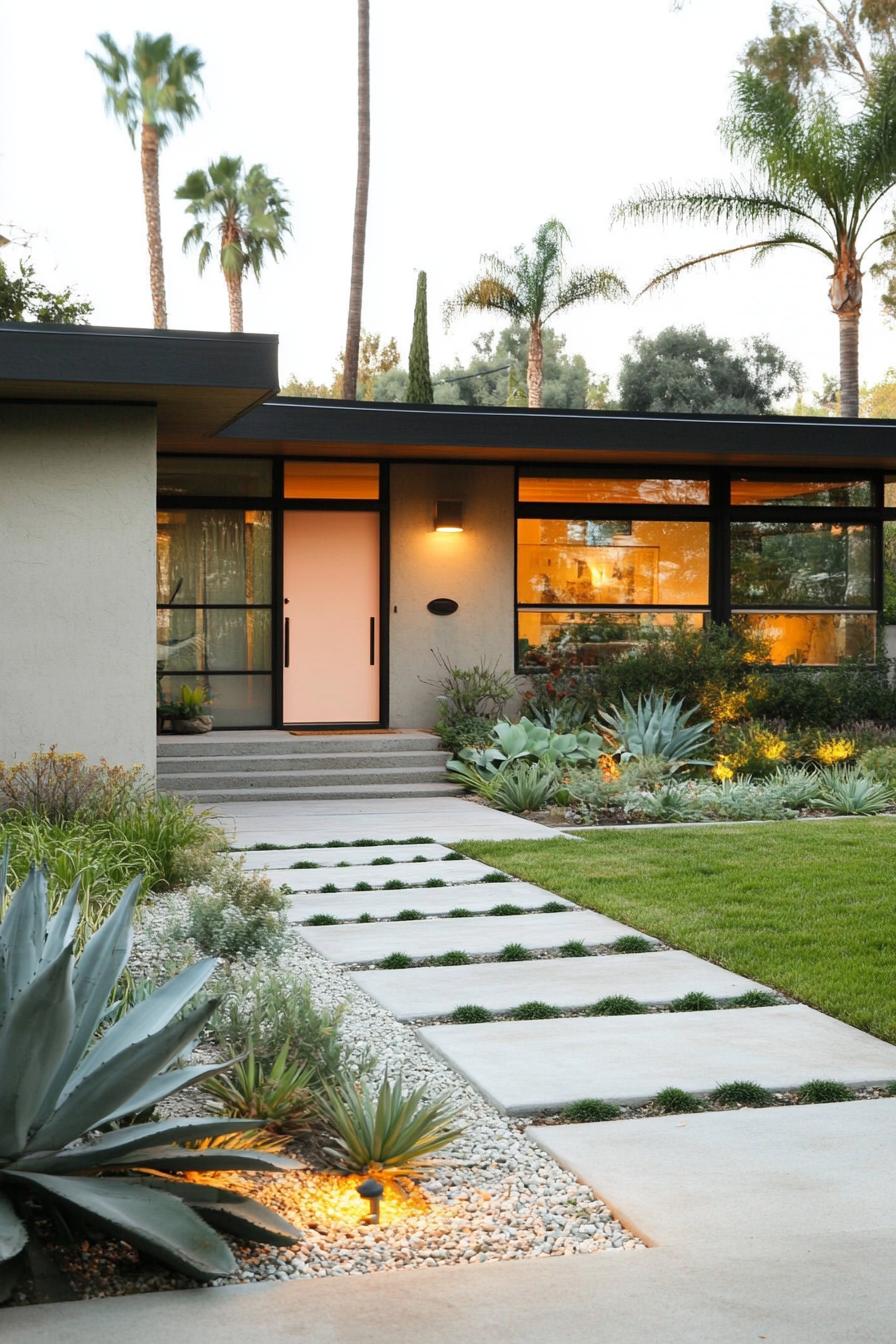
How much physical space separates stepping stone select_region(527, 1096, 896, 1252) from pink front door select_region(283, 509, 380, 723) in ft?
32.9

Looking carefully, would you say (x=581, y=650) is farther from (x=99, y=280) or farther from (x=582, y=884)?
(x=99, y=280)

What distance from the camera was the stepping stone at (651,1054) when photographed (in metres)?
4.33

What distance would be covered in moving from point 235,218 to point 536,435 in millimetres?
17886

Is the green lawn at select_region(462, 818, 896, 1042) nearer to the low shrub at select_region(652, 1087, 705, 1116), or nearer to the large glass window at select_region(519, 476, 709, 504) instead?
the low shrub at select_region(652, 1087, 705, 1116)

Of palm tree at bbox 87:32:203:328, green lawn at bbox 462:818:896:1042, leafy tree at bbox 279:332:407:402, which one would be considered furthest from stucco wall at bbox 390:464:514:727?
leafy tree at bbox 279:332:407:402

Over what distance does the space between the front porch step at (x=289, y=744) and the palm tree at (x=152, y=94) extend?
1509cm

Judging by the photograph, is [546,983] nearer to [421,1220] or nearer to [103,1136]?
[421,1220]

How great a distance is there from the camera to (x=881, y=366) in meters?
39.2

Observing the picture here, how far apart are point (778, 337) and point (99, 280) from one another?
56.9ft

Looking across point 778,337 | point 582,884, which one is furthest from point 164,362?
point 778,337

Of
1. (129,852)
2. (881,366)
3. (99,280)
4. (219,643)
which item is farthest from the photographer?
(881,366)

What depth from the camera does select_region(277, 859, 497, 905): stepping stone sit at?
774cm

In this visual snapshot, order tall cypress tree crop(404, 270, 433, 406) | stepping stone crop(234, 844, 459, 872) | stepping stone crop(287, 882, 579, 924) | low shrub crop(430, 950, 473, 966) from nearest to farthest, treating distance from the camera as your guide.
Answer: low shrub crop(430, 950, 473, 966), stepping stone crop(287, 882, 579, 924), stepping stone crop(234, 844, 459, 872), tall cypress tree crop(404, 270, 433, 406)

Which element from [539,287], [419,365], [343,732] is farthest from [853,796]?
[539,287]
